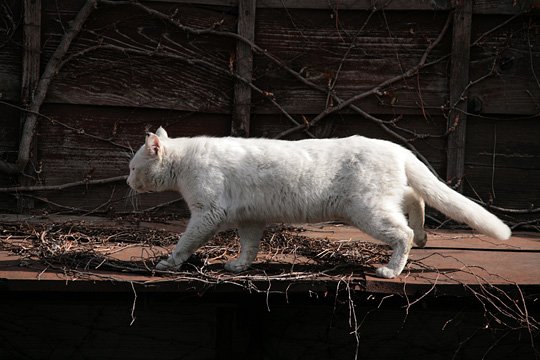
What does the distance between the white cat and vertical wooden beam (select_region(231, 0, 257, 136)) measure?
4.41ft

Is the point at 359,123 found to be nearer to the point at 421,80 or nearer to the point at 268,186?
the point at 421,80

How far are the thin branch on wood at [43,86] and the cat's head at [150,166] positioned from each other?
4.99 feet

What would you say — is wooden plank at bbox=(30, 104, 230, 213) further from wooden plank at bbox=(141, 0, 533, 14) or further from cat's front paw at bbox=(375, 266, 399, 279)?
cat's front paw at bbox=(375, 266, 399, 279)

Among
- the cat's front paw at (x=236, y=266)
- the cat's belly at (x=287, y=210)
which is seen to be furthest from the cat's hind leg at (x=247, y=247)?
the cat's belly at (x=287, y=210)

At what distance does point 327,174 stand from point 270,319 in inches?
56.1

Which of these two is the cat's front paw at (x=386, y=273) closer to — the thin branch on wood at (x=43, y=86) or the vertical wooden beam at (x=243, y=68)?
the vertical wooden beam at (x=243, y=68)

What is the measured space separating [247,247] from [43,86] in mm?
2292

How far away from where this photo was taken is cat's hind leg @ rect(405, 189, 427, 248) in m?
4.32

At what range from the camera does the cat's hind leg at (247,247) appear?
4258mm

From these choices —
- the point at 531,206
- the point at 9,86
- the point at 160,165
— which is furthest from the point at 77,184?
the point at 531,206

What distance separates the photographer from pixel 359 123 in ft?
19.5

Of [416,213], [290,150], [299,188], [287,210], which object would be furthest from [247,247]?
[416,213]

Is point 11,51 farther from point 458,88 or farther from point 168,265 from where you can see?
point 458,88

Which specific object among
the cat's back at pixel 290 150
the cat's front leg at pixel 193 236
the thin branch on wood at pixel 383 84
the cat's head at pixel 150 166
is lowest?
the cat's front leg at pixel 193 236
